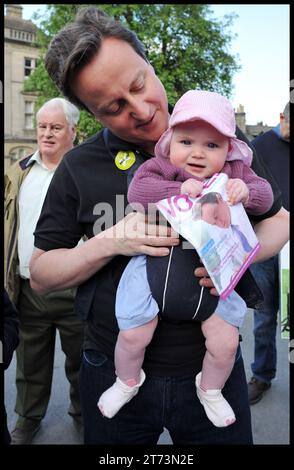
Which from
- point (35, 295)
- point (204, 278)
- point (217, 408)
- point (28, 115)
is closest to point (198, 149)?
point (204, 278)

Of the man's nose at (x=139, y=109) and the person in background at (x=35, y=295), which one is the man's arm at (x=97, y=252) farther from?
the person in background at (x=35, y=295)

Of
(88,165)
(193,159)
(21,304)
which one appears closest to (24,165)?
(21,304)

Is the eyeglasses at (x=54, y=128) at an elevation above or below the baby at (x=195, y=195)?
above

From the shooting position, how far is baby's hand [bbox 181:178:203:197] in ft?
3.77

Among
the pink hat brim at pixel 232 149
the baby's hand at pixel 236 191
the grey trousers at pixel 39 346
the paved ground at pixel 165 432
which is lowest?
the paved ground at pixel 165 432

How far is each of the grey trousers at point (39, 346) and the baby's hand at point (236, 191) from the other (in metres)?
1.73

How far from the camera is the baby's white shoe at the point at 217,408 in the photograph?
1.32 m

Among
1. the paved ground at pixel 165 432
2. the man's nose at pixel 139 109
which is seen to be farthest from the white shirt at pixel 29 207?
the man's nose at pixel 139 109

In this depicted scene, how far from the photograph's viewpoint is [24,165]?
2811 mm

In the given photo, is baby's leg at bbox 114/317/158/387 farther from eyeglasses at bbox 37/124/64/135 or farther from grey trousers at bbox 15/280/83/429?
eyeglasses at bbox 37/124/64/135

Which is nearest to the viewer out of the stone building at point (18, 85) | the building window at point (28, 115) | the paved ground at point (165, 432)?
the paved ground at point (165, 432)

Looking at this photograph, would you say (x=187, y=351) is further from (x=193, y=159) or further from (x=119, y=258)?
(x=193, y=159)

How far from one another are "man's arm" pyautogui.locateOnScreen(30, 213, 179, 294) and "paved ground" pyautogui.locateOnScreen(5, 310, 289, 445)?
5.89 feet

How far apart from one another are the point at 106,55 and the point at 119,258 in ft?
2.06
